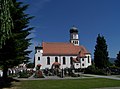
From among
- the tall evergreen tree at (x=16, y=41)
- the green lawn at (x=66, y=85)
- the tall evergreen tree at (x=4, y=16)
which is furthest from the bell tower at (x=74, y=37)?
the tall evergreen tree at (x=4, y=16)

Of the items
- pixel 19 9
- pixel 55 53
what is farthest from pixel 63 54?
pixel 19 9

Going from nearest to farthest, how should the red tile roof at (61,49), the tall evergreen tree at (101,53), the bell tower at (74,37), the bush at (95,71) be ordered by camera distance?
1. the bush at (95,71)
2. the tall evergreen tree at (101,53)
3. the red tile roof at (61,49)
4. the bell tower at (74,37)

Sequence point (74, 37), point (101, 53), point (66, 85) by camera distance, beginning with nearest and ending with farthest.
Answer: point (66, 85) → point (101, 53) → point (74, 37)

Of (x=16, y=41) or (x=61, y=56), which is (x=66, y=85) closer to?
(x=16, y=41)

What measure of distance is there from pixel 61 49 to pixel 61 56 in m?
3.03

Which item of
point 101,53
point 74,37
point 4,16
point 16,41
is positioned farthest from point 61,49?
point 4,16

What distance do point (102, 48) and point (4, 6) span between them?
191ft

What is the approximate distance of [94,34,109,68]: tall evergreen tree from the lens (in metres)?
69.8

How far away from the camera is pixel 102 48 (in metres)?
71.8

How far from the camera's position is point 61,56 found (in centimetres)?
9475

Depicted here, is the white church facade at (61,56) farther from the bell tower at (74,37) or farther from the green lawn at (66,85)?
the green lawn at (66,85)

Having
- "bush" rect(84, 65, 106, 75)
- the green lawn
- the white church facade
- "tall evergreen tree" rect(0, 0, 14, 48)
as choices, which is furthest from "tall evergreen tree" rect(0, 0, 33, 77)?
the white church facade

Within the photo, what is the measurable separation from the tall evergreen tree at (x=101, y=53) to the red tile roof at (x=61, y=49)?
2321 cm

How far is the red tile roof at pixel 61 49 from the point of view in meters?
94.5
